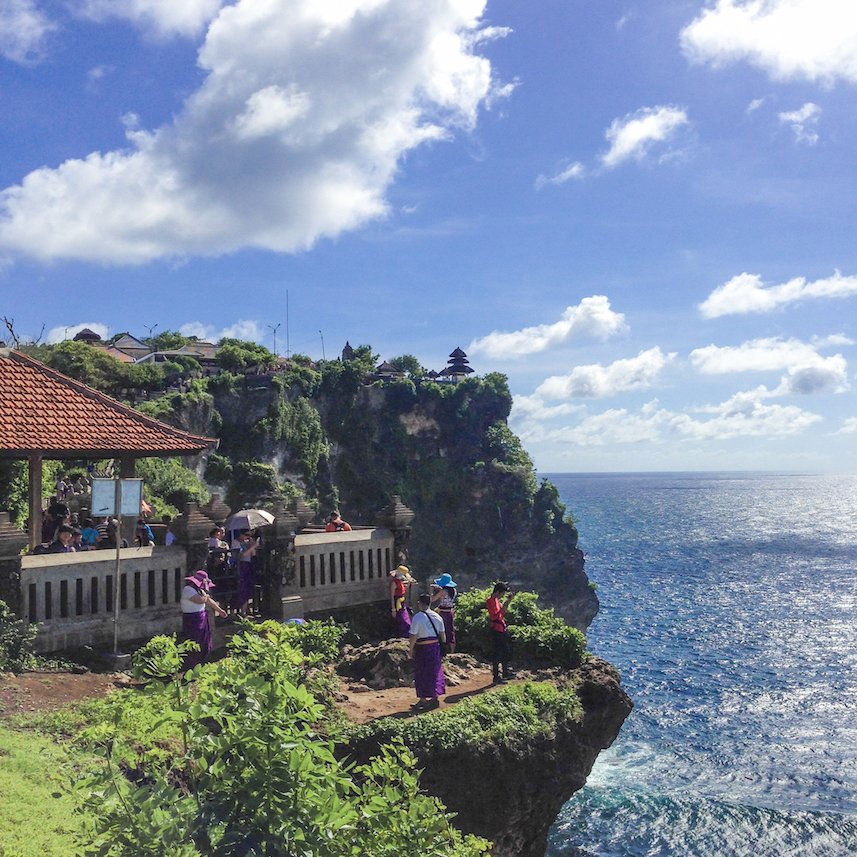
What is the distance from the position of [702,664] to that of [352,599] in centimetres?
4448

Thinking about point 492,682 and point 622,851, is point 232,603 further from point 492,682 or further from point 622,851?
point 622,851

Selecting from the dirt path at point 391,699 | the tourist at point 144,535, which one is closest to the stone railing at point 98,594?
the tourist at point 144,535

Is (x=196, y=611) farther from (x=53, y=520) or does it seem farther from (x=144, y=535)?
(x=53, y=520)

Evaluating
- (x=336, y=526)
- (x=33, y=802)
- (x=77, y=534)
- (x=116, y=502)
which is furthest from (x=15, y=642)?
(x=336, y=526)

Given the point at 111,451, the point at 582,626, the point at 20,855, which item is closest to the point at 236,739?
the point at 20,855

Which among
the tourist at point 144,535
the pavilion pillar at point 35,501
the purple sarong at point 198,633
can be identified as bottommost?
the purple sarong at point 198,633

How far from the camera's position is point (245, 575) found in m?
14.1

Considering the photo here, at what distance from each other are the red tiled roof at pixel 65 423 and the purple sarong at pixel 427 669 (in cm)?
661

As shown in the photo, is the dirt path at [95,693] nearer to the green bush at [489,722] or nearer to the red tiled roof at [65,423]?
the green bush at [489,722]

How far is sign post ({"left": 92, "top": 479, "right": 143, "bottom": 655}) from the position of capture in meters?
11.7

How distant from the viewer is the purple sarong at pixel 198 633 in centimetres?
1156

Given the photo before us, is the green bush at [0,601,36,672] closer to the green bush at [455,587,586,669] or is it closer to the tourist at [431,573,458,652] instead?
the tourist at [431,573,458,652]

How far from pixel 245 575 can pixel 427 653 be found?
4.43 meters

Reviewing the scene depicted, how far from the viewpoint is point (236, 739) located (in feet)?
16.3
